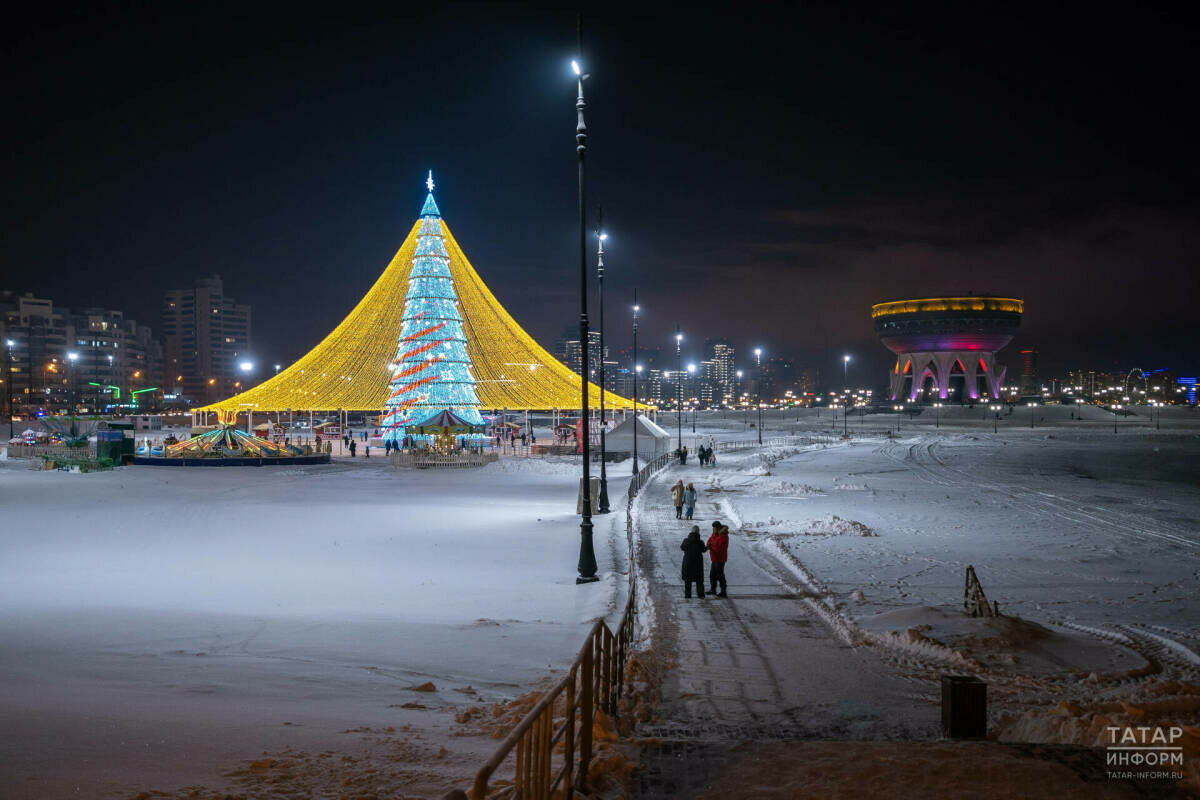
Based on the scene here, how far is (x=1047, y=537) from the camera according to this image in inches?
775

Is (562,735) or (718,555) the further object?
(718,555)

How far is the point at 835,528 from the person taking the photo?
20688 millimetres

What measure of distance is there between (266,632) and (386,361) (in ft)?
140

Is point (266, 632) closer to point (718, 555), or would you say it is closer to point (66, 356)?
point (718, 555)

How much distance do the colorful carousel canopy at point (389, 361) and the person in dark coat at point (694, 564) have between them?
3616 cm

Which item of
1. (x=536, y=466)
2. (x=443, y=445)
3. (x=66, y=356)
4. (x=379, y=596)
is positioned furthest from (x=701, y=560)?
(x=66, y=356)

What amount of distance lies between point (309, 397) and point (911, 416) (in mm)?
101062

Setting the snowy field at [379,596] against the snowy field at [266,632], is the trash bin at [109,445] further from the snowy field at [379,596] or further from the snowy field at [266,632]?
the snowy field at [266,632]

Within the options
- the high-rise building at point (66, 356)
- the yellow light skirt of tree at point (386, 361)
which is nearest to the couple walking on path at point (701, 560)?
the yellow light skirt of tree at point (386, 361)

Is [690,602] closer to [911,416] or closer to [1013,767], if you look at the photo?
[1013,767]

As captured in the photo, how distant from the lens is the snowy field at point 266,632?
6.09m

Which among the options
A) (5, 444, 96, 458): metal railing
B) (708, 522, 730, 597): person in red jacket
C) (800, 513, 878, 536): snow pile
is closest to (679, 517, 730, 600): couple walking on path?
(708, 522, 730, 597): person in red jacket

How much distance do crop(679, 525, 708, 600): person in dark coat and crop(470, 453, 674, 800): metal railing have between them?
4.84 m

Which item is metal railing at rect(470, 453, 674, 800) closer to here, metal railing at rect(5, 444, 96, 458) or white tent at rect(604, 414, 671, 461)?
white tent at rect(604, 414, 671, 461)
